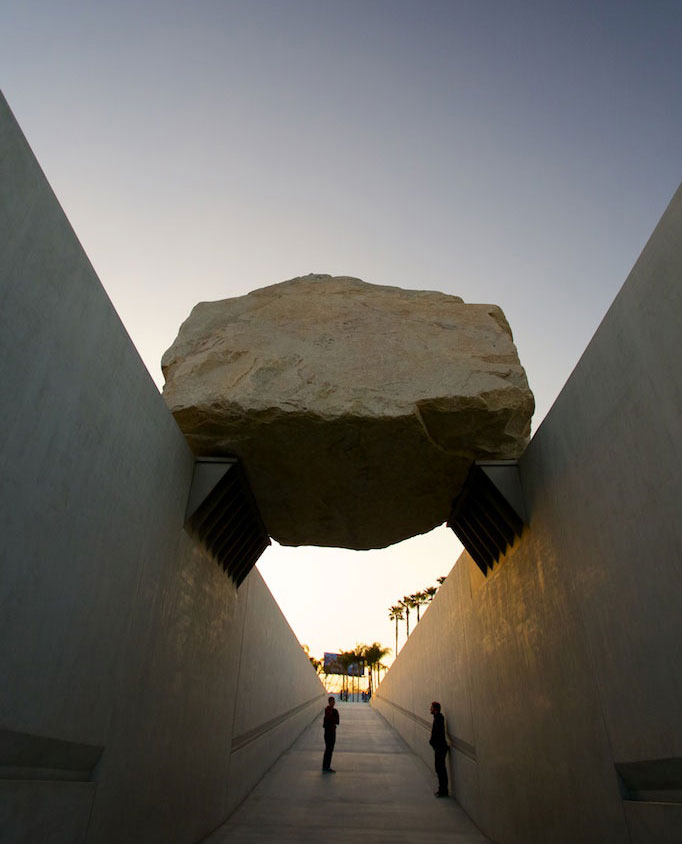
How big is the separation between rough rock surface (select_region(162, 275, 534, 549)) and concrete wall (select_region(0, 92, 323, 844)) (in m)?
0.75

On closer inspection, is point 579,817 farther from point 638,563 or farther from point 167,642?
point 167,642

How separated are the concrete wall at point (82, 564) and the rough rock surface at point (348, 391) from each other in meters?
0.75

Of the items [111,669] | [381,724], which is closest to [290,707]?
[381,724]

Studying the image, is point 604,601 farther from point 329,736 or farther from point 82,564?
point 329,736

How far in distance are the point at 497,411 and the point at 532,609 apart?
1896mm

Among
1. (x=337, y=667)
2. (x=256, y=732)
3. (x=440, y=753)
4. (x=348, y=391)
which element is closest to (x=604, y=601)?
(x=348, y=391)

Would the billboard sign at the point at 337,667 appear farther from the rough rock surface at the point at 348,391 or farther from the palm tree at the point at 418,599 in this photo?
the rough rock surface at the point at 348,391

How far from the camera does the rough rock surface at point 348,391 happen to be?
505cm

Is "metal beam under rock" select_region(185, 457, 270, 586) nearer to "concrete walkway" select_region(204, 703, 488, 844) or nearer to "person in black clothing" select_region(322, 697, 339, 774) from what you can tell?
"concrete walkway" select_region(204, 703, 488, 844)

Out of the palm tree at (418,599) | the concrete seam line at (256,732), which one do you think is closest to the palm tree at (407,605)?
the palm tree at (418,599)

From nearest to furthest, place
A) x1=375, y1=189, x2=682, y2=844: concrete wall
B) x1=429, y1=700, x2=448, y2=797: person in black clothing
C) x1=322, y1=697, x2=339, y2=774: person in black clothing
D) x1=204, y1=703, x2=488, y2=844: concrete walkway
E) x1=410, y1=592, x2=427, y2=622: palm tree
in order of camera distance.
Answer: x1=375, y1=189, x2=682, y2=844: concrete wall < x1=204, y1=703, x2=488, y2=844: concrete walkway < x1=429, y1=700, x2=448, y2=797: person in black clothing < x1=322, y1=697, x2=339, y2=774: person in black clothing < x1=410, y1=592, x2=427, y2=622: palm tree

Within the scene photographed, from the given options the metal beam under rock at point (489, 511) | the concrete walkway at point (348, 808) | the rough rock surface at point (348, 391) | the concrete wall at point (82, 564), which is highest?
the rough rock surface at point (348, 391)

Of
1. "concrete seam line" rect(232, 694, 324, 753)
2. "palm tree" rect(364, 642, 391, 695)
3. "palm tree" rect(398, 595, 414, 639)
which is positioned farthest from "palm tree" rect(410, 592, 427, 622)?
"concrete seam line" rect(232, 694, 324, 753)

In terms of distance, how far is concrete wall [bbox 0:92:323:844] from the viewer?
2.67 metres
